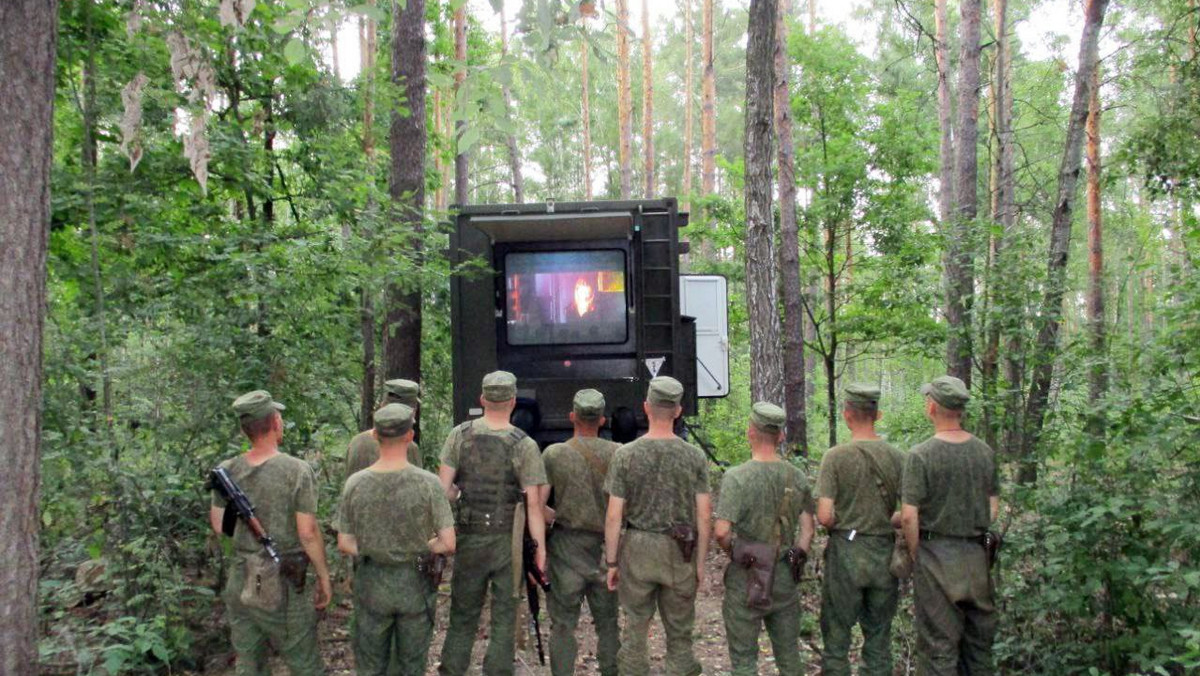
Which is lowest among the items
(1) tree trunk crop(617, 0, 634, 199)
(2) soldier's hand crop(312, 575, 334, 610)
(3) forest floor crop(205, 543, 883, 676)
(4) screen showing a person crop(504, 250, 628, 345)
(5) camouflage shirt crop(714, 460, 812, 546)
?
(3) forest floor crop(205, 543, 883, 676)

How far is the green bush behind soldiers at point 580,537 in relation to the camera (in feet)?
17.3

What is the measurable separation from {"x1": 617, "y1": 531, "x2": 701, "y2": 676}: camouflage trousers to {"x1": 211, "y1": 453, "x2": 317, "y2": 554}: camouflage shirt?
1.74 m

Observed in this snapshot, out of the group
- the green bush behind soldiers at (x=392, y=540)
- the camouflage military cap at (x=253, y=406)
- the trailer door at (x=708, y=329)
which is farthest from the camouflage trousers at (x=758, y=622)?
the trailer door at (x=708, y=329)

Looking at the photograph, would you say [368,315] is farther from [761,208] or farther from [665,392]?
[761,208]

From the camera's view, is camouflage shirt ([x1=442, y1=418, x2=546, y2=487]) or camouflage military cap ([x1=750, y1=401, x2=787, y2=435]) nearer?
camouflage military cap ([x1=750, y1=401, x2=787, y2=435])

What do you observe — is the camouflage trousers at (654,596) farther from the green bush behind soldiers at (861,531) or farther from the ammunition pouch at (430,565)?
the ammunition pouch at (430,565)

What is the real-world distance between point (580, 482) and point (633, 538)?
0.51 meters

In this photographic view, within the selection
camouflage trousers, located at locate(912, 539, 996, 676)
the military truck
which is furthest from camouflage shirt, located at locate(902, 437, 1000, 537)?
the military truck

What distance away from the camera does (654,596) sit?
5023 millimetres

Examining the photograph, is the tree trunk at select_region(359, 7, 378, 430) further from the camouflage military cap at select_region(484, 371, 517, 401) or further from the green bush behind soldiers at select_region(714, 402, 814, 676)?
the green bush behind soldiers at select_region(714, 402, 814, 676)

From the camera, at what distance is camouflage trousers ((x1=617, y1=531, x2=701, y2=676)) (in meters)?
4.93

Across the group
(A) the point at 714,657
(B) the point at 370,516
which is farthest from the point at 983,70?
(B) the point at 370,516

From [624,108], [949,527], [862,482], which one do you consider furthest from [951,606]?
[624,108]

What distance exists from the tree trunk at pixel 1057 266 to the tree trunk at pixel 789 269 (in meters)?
3.37
